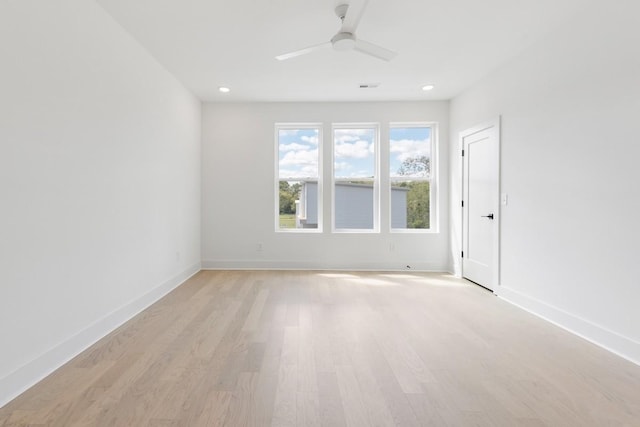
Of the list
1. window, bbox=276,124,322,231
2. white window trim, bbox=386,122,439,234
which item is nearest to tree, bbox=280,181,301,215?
window, bbox=276,124,322,231

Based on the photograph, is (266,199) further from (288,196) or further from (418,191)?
(418,191)

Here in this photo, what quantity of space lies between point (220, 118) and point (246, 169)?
3.01 feet

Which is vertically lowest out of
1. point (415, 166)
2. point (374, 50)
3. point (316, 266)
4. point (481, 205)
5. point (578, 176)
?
point (316, 266)

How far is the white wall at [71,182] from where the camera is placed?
5.79 ft

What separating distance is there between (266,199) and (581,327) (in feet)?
13.4

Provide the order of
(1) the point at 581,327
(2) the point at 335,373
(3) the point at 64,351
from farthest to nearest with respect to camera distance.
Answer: (1) the point at 581,327 → (3) the point at 64,351 → (2) the point at 335,373

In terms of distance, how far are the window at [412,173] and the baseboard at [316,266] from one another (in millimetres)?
624

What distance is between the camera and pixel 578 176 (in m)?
2.61

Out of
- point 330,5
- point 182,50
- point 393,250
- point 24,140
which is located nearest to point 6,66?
point 24,140

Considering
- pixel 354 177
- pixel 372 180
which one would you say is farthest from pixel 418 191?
pixel 354 177

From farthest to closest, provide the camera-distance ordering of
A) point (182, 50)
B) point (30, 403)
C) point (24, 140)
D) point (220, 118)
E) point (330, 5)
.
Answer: point (220, 118)
point (182, 50)
point (330, 5)
point (24, 140)
point (30, 403)

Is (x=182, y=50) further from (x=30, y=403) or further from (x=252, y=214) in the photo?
(x=30, y=403)

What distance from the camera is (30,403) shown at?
5.48ft

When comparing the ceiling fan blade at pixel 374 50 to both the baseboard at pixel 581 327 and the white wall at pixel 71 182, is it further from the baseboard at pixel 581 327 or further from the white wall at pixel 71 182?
the baseboard at pixel 581 327
